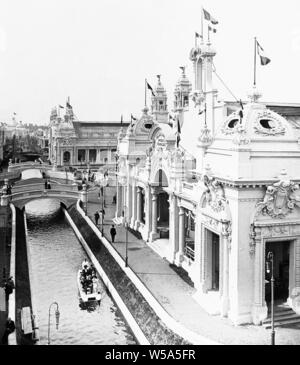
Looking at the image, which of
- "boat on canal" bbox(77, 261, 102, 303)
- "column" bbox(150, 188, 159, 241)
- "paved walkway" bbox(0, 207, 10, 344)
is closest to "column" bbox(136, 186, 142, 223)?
"column" bbox(150, 188, 159, 241)

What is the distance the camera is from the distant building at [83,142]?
3612 inches

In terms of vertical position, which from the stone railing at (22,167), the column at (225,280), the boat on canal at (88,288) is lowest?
the boat on canal at (88,288)

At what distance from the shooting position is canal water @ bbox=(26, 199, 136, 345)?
23.0 m

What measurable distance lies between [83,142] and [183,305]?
243ft

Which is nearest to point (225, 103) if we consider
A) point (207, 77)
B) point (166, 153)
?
point (207, 77)

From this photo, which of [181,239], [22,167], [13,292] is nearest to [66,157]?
[22,167]

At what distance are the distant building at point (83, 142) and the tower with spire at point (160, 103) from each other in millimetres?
26950

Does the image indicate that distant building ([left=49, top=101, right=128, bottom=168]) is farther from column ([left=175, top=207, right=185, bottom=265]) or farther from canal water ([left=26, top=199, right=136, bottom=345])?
column ([left=175, top=207, right=185, bottom=265])

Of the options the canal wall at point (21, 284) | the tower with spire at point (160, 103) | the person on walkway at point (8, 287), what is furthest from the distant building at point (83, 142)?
the person on walkway at point (8, 287)

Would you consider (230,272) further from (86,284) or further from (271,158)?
(86,284)

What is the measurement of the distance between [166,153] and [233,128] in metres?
10.6

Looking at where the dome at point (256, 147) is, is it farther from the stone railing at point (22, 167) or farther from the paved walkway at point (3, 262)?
the stone railing at point (22, 167)

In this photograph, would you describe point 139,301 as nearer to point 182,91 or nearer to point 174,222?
point 174,222

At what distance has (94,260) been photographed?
3481cm
